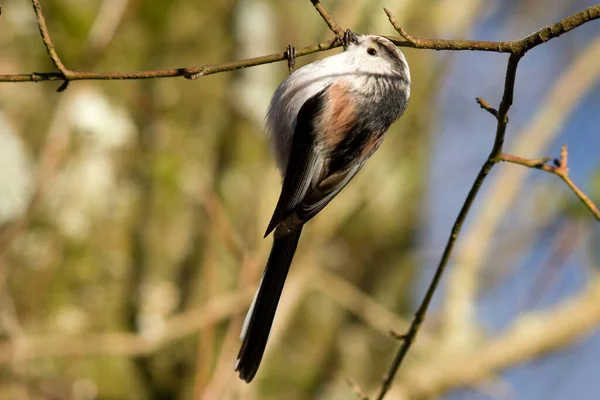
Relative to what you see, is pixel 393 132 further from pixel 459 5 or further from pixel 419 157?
pixel 459 5

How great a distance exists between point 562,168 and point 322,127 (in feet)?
1.88

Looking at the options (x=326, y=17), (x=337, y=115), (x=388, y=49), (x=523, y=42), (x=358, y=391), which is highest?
(x=388, y=49)

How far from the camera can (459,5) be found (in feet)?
12.9

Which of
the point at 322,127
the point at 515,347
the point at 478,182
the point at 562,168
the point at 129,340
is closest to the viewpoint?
the point at 478,182

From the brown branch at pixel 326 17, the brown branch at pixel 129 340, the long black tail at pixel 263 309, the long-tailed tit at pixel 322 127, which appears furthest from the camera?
the brown branch at pixel 129 340

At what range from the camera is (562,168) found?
1503 millimetres

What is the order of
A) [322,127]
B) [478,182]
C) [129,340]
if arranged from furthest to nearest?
1. [129,340]
2. [322,127]
3. [478,182]

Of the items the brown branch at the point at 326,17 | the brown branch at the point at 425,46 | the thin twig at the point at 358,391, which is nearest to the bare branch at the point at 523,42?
the brown branch at the point at 425,46

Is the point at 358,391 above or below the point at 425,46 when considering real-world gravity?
below

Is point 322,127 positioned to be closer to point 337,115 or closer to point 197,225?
point 337,115

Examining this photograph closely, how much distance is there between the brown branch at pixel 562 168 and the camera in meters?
1.43

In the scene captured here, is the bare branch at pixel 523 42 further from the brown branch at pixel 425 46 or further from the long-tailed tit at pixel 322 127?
the long-tailed tit at pixel 322 127

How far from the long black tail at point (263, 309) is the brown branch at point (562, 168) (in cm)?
55

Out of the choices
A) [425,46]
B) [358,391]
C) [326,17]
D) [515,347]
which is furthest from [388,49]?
[515,347]
